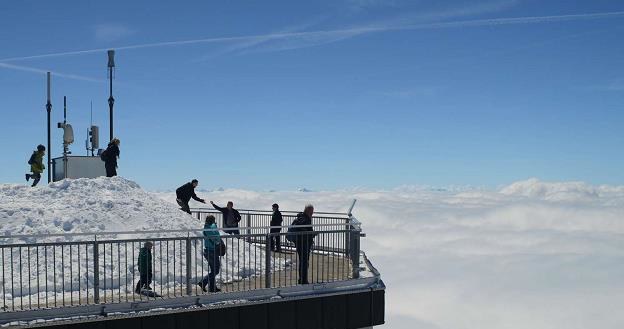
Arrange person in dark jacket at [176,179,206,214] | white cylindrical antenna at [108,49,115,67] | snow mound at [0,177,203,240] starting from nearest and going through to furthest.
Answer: snow mound at [0,177,203,240] → person in dark jacket at [176,179,206,214] → white cylindrical antenna at [108,49,115,67]

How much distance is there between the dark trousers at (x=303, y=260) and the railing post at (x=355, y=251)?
1156 mm

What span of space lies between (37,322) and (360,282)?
6.71m

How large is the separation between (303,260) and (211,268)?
80.6 inches

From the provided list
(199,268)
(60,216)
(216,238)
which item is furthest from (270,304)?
(60,216)

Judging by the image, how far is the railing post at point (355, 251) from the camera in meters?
14.3

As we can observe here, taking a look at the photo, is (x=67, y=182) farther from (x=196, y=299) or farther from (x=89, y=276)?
(x=196, y=299)

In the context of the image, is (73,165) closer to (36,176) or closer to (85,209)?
(36,176)

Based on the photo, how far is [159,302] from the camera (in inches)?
463

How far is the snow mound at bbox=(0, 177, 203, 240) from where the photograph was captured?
52.2 ft

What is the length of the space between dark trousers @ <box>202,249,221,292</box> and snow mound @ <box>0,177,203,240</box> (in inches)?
151

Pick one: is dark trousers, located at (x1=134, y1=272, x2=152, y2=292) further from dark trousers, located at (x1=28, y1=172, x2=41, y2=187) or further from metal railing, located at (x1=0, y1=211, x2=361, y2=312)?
dark trousers, located at (x1=28, y1=172, x2=41, y2=187)

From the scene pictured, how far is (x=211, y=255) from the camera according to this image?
13688 mm

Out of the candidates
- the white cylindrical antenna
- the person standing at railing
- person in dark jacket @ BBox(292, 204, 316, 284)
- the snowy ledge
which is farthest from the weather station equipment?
the snowy ledge

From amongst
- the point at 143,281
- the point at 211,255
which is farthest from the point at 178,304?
the point at 211,255
